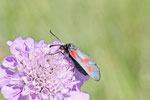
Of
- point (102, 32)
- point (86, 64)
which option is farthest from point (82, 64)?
point (102, 32)

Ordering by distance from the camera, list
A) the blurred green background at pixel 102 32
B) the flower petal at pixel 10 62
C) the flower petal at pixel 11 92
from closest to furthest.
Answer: the flower petal at pixel 11 92
the flower petal at pixel 10 62
the blurred green background at pixel 102 32

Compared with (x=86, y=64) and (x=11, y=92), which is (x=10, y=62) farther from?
(x=86, y=64)

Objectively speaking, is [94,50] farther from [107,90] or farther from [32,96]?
[32,96]

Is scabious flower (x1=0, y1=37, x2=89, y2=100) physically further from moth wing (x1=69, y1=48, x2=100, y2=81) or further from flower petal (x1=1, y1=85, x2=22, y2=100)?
moth wing (x1=69, y1=48, x2=100, y2=81)

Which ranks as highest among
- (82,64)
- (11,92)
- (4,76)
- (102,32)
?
(102,32)

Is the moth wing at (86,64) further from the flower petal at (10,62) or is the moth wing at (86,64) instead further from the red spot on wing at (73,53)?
the flower petal at (10,62)

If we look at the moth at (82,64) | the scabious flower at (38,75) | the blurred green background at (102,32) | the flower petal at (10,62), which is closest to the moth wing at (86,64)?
the moth at (82,64)

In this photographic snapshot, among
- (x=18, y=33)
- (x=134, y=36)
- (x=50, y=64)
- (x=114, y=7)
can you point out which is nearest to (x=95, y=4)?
(x=114, y=7)
